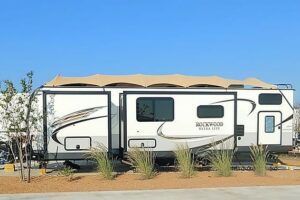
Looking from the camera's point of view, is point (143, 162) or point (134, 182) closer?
point (134, 182)

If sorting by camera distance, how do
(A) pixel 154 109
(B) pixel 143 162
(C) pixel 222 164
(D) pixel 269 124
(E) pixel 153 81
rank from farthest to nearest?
(D) pixel 269 124 → (E) pixel 153 81 → (A) pixel 154 109 → (C) pixel 222 164 → (B) pixel 143 162

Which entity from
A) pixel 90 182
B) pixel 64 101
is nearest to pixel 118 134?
pixel 64 101

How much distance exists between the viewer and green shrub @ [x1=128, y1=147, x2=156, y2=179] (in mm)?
13984

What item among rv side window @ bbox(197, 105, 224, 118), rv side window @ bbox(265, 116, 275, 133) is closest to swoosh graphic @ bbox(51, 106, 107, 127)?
rv side window @ bbox(197, 105, 224, 118)

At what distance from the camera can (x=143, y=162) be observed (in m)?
14.1

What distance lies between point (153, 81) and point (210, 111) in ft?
7.30

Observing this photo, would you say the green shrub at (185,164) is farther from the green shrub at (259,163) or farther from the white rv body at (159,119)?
the green shrub at (259,163)

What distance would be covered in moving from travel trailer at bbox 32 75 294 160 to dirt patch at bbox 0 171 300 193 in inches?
63.4

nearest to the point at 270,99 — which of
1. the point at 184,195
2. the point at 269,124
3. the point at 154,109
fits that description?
Answer: the point at 269,124

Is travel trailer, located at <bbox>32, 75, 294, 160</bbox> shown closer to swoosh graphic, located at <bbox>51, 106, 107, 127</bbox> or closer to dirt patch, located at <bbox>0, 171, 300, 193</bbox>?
swoosh graphic, located at <bbox>51, 106, 107, 127</bbox>

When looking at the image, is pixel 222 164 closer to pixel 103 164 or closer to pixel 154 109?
pixel 154 109

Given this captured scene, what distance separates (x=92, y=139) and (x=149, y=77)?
10.8 ft

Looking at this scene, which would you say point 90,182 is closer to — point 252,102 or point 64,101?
point 64,101

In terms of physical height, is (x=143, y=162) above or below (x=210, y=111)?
below
